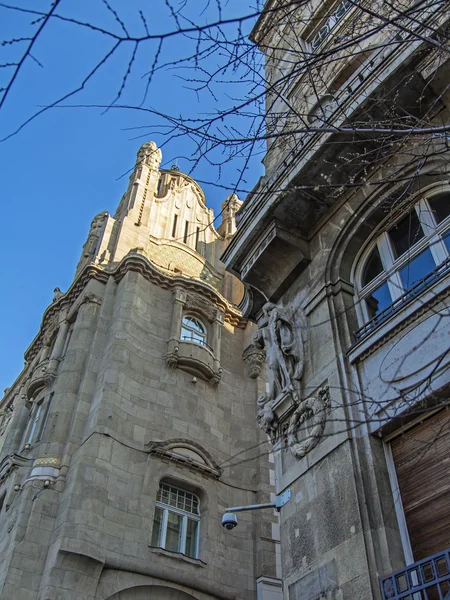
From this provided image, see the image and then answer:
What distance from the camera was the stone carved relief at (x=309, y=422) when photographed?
9.53m

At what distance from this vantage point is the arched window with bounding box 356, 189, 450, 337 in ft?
31.2

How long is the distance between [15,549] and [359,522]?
1208cm

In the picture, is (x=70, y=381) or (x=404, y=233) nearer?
(x=404, y=233)

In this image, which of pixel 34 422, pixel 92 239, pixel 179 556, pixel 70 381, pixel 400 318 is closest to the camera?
pixel 400 318

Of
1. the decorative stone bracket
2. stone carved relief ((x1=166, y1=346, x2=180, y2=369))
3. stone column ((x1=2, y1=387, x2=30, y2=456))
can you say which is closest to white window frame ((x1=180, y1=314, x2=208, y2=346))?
the decorative stone bracket

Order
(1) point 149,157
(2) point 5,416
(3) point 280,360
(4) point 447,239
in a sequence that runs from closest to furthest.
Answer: (4) point 447,239
(3) point 280,360
(2) point 5,416
(1) point 149,157

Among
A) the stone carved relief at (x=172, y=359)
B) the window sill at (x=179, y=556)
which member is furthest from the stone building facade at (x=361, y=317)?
the stone carved relief at (x=172, y=359)

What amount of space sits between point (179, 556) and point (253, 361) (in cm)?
967

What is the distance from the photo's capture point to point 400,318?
906 cm

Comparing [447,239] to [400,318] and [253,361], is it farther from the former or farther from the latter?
[253,361]

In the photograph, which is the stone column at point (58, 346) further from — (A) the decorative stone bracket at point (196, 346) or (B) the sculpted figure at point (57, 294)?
(A) the decorative stone bracket at point (196, 346)

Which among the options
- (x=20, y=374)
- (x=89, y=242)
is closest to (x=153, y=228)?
(x=89, y=242)

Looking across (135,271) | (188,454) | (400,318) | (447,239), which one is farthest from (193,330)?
(400,318)

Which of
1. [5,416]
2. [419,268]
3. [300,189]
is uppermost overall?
[5,416]
